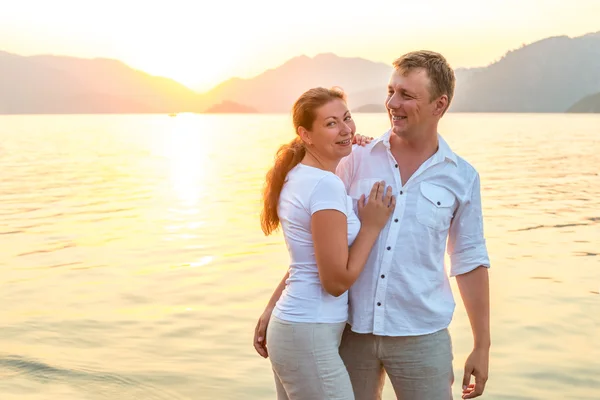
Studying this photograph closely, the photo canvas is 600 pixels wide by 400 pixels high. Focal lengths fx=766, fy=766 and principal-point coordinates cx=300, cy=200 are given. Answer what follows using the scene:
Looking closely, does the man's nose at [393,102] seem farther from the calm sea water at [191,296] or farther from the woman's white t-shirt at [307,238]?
the calm sea water at [191,296]

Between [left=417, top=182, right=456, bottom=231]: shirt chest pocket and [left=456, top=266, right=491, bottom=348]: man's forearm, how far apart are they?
12.7 inches

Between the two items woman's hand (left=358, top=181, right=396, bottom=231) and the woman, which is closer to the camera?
the woman

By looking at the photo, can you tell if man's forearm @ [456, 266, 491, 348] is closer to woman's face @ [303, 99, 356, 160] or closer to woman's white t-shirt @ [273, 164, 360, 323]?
woman's white t-shirt @ [273, 164, 360, 323]

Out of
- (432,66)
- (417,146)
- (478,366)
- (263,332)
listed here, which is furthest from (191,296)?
(432,66)

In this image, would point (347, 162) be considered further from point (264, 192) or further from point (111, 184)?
point (111, 184)

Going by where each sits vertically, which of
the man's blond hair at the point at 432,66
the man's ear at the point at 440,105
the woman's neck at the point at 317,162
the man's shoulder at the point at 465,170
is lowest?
the man's shoulder at the point at 465,170

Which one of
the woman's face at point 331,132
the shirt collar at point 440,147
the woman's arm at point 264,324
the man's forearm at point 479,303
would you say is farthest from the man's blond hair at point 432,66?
the woman's arm at point 264,324

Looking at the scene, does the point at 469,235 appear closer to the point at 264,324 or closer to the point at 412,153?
the point at 412,153

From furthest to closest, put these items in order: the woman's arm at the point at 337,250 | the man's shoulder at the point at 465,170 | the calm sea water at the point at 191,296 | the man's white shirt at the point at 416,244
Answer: the calm sea water at the point at 191,296 → the man's shoulder at the point at 465,170 → the man's white shirt at the point at 416,244 → the woman's arm at the point at 337,250

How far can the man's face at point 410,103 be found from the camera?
368 cm

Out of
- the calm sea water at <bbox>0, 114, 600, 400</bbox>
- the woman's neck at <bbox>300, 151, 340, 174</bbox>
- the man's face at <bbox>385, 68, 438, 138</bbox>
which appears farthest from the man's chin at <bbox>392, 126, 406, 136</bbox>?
the calm sea water at <bbox>0, 114, 600, 400</bbox>

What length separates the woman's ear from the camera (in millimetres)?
3617

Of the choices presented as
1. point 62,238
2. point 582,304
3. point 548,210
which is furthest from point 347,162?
point 548,210

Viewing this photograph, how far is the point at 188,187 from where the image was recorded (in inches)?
1147
